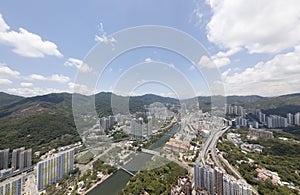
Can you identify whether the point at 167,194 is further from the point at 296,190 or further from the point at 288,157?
the point at 288,157

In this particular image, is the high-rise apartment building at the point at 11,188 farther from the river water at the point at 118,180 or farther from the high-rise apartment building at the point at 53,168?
the river water at the point at 118,180

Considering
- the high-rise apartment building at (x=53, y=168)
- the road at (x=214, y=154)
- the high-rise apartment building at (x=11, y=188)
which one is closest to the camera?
the high-rise apartment building at (x=11, y=188)

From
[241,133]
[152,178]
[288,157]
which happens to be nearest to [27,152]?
[152,178]

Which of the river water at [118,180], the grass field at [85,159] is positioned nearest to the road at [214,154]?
the river water at [118,180]

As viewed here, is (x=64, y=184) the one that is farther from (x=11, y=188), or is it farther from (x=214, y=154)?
(x=214, y=154)

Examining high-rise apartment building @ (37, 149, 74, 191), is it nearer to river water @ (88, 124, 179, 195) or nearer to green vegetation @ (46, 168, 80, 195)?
green vegetation @ (46, 168, 80, 195)
